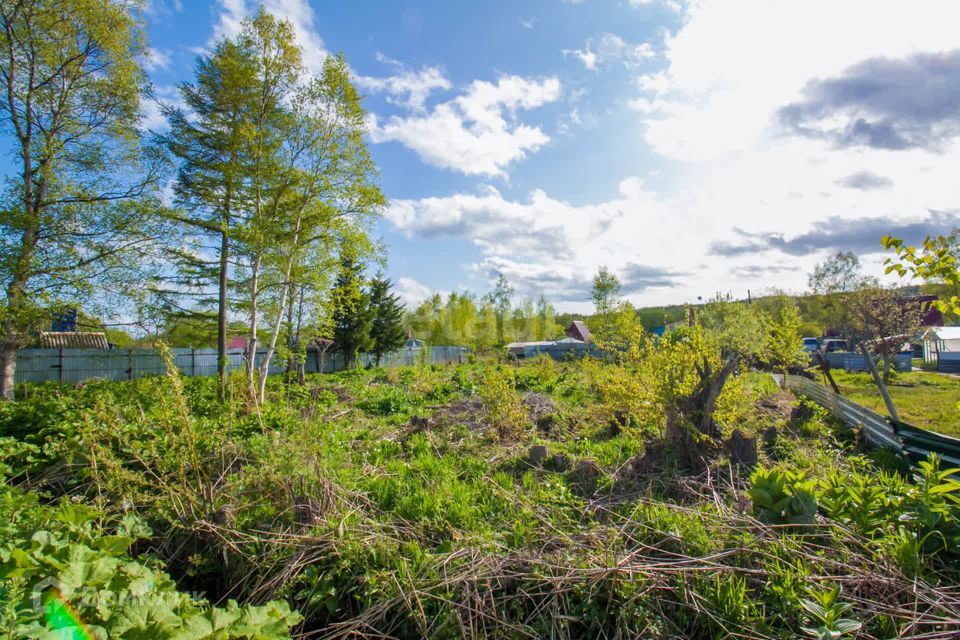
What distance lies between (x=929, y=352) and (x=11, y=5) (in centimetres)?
3735

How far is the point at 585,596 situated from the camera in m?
2.41

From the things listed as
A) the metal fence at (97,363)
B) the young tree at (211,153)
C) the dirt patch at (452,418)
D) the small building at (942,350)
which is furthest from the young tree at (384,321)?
the small building at (942,350)

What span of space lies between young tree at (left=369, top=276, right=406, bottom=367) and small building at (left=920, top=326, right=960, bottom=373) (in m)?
26.2

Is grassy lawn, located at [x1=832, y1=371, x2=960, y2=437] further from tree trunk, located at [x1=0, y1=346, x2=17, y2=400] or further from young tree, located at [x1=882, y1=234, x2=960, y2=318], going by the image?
tree trunk, located at [x1=0, y1=346, x2=17, y2=400]

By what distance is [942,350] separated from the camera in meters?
25.2

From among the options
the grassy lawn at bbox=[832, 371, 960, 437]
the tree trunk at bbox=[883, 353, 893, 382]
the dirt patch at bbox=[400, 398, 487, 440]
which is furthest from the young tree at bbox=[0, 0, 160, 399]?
the tree trunk at bbox=[883, 353, 893, 382]

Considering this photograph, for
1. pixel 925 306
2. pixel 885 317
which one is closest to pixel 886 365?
pixel 885 317

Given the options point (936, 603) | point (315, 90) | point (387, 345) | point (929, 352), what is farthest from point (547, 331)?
point (936, 603)

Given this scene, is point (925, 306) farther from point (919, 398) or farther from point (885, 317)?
point (885, 317)

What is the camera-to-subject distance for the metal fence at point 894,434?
149 inches

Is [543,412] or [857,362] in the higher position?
[543,412]

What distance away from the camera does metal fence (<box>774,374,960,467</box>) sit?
3775mm

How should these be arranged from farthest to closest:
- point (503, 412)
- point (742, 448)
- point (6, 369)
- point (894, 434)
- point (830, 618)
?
point (6, 369) → point (503, 412) → point (894, 434) → point (742, 448) → point (830, 618)

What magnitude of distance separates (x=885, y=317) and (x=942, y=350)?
542 inches
